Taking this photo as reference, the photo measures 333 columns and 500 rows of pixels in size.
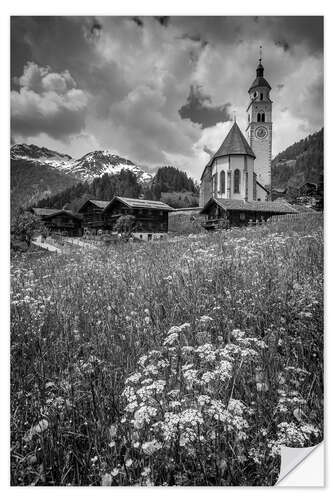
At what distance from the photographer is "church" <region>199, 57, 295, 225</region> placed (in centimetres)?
350

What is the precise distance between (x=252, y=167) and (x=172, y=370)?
12520mm

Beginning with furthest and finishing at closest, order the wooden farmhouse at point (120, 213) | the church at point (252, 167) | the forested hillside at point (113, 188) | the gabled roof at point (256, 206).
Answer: the gabled roof at point (256, 206) < the wooden farmhouse at point (120, 213) < the forested hillside at point (113, 188) < the church at point (252, 167)

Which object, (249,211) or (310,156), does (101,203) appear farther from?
(249,211)

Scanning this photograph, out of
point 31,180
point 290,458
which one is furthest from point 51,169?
point 290,458

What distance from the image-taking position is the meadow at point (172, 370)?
1.72 m

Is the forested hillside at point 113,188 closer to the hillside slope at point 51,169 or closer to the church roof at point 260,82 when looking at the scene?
the hillside slope at point 51,169

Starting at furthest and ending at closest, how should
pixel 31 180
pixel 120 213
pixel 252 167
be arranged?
pixel 252 167 < pixel 120 213 < pixel 31 180

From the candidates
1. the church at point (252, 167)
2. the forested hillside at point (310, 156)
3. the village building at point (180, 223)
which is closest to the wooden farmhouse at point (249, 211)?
the church at point (252, 167)

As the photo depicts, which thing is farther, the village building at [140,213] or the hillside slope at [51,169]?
the village building at [140,213]

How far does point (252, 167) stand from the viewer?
43.2 ft

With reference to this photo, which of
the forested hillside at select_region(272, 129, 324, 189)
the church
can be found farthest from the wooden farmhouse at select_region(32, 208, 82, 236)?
the forested hillside at select_region(272, 129, 324, 189)

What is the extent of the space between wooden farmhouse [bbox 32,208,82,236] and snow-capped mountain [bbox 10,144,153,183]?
976mm

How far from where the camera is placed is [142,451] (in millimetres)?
1754

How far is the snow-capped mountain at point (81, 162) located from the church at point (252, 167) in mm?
1014
